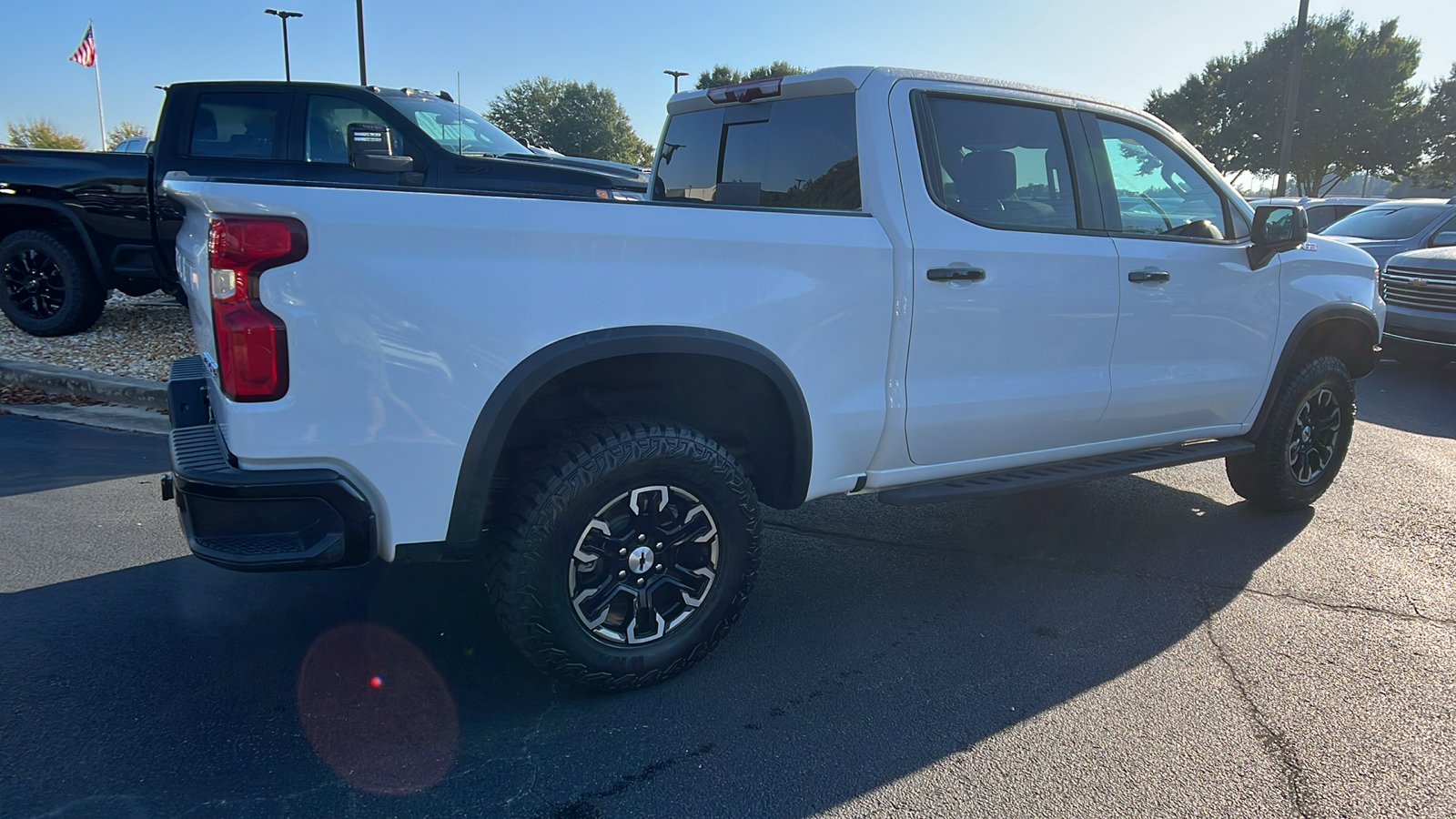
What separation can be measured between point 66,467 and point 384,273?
12.8ft

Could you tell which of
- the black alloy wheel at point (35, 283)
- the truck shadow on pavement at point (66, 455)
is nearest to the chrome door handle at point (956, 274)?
the truck shadow on pavement at point (66, 455)

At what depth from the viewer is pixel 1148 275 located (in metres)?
3.78

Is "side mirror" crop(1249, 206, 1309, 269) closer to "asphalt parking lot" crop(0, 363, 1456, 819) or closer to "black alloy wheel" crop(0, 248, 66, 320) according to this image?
"asphalt parking lot" crop(0, 363, 1456, 819)

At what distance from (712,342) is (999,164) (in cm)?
153

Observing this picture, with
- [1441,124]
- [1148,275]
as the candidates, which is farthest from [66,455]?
[1441,124]

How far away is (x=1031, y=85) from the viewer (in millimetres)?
3768

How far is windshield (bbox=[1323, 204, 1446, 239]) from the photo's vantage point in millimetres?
10914

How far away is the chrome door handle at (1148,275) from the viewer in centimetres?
374

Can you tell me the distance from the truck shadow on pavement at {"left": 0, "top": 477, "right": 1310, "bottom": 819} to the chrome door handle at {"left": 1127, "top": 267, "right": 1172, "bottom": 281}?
1.29 m

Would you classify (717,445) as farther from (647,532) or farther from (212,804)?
(212,804)

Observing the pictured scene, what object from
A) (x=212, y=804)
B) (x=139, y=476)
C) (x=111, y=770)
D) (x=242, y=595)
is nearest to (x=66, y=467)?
(x=139, y=476)

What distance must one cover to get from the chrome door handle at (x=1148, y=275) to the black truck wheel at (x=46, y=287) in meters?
7.48

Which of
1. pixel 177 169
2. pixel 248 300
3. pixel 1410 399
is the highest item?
pixel 177 169

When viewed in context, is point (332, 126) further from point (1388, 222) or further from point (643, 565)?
point (1388, 222)
